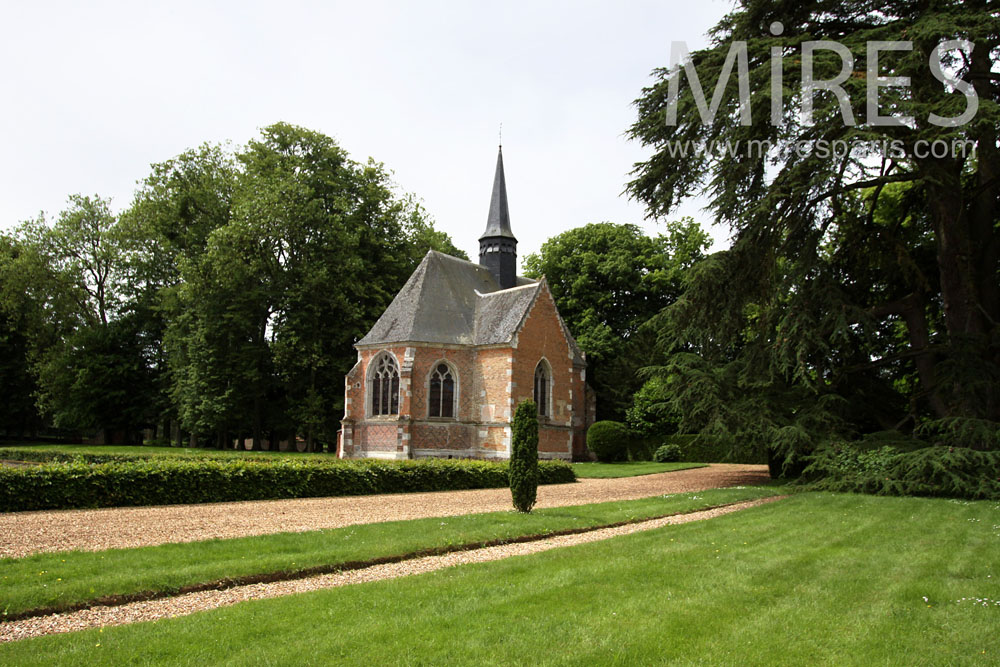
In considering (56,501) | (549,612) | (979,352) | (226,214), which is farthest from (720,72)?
(226,214)

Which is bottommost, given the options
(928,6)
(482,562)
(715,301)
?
(482,562)

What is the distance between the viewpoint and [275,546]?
26.5ft

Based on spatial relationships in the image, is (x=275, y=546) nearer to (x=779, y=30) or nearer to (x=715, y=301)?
(x=715, y=301)

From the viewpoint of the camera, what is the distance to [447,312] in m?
28.5

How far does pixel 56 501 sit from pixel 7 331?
→ 34818mm

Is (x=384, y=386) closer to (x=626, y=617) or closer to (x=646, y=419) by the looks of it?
(x=646, y=419)

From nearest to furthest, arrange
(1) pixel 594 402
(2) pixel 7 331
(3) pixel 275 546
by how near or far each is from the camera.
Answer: (3) pixel 275 546
(1) pixel 594 402
(2) pixel 7 331

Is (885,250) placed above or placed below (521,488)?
above

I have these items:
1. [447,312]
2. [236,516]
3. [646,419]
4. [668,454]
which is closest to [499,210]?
[447,312]

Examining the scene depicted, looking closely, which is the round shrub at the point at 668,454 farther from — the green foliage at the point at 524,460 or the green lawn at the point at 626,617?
the green lawn at the point at 626,617

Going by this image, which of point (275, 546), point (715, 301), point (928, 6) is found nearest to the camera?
point (275, 546)

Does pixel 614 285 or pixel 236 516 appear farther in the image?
pixel 614 285

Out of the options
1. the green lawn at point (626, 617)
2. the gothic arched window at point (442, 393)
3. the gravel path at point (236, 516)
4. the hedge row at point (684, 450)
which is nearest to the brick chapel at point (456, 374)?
the gothic arched window at point (442, 393)

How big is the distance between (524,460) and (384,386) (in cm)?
1705
